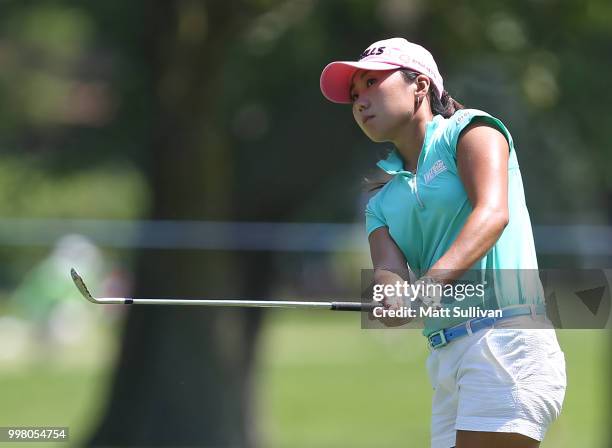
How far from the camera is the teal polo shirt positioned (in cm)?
391

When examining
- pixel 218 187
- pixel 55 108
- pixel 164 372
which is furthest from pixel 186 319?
pixel 55 108

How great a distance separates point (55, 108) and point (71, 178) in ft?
9.64

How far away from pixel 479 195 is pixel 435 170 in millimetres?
237

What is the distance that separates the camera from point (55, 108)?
16.8m

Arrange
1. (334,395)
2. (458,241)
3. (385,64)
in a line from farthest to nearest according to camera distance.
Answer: (334,395) → (385,64) → (458,241)

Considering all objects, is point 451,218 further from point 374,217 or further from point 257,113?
point 257,113

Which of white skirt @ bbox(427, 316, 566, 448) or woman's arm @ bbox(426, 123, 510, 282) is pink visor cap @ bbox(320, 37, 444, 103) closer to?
woman's arm @ bbox(426, 123, 510, 282)

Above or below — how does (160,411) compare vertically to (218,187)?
below

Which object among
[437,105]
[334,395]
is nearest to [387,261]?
[437,105]

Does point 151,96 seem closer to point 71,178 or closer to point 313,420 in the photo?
point 71,178

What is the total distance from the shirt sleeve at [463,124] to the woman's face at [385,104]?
16 centimetres

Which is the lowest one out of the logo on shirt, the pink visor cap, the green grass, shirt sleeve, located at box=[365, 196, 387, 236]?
shirt sleeve, located at box=[365, 196, 387, 236]

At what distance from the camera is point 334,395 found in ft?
57.0

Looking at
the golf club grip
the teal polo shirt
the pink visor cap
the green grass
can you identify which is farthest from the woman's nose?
the green grass
